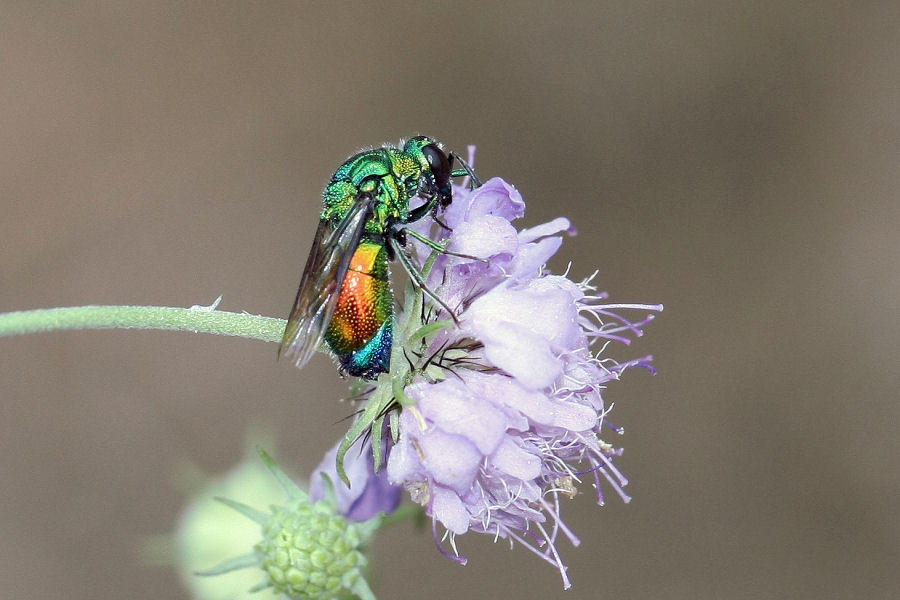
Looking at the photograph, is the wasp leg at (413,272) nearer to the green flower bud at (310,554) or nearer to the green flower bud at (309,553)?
the green flower bud at (309,553)

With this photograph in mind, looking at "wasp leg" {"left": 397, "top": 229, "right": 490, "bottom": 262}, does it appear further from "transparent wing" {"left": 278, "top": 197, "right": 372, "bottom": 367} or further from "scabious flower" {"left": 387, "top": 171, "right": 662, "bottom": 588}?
"transparent wing" {"left": 278, "top": 197, "right": 372, "bottom": 367}

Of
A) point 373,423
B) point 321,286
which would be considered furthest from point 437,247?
point 373,423

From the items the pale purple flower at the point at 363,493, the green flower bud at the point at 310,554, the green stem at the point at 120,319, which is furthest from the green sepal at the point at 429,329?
the green flower bud at the point at 310,554

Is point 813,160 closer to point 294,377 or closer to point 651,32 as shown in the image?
point 651,32

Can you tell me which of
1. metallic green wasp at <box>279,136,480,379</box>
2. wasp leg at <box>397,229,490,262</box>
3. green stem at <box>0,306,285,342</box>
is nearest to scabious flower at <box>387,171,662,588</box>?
wasp leg at <box>397,229,490,262</box>

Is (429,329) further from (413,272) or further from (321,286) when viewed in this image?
(321,286)
